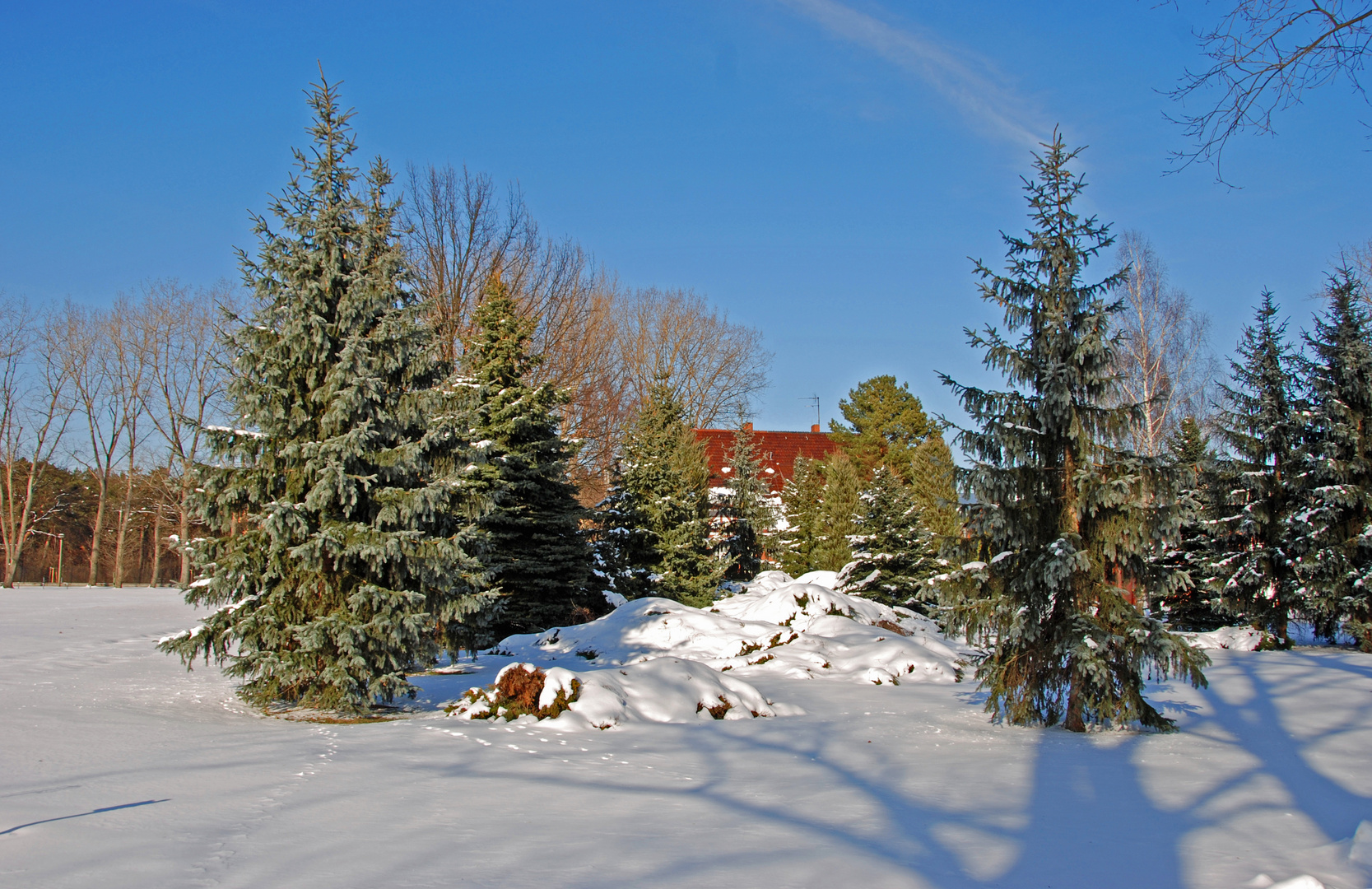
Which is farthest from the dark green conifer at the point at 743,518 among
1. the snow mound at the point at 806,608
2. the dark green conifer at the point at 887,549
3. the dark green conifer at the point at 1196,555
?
the dark green conifer at the point at 1196,555

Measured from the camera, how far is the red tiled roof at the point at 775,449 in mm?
50281

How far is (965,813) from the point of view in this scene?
5566mm

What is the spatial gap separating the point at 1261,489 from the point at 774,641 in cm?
1124

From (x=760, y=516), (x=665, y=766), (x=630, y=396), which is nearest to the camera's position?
(x=665, y=766)

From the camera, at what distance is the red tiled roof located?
50.3 meters

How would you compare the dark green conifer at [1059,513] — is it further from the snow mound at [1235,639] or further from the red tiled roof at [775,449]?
the red tiled roof at [775,449]

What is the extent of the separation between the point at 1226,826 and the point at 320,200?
10279 millimetres

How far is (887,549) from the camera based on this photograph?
2348 cm

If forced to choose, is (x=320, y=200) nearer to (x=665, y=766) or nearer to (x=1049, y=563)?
(x=665, y=766)

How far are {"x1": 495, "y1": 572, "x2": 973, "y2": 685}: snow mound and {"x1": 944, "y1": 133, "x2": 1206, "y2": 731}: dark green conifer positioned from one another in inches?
181

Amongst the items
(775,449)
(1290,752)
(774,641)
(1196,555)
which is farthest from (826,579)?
(775,449)

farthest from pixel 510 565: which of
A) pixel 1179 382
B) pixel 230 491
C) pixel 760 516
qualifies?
pixel 1179 382

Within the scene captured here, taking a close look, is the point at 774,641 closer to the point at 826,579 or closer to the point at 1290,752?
the point at 826,579

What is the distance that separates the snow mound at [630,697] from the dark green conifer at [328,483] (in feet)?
3.38
